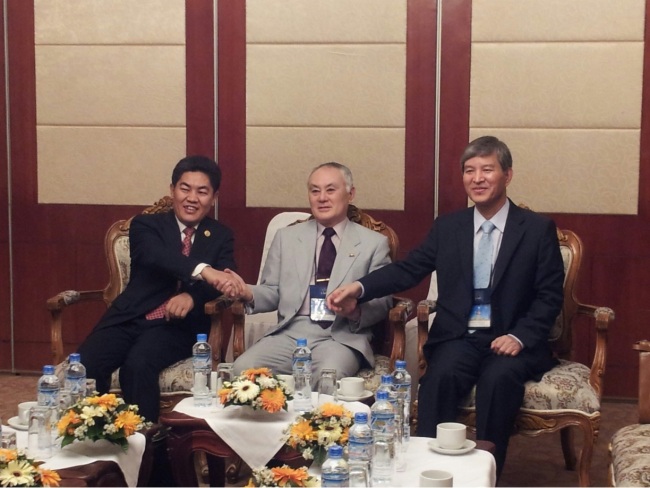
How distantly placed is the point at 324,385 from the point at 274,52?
247 centimetres

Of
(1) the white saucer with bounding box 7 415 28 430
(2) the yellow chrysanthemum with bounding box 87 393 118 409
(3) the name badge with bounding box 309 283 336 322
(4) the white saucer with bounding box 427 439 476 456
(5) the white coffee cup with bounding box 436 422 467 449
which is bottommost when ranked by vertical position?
(4) the white saucer with bounding box 427 439 476 456

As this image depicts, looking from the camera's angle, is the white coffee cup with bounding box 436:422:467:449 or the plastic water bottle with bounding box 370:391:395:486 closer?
the plastic water bottle with bounding box 370:391:395:486

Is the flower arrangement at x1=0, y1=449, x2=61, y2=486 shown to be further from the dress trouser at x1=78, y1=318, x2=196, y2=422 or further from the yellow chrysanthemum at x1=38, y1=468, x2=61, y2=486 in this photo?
the dress trouser at x1=78, y1=318, x2=196, y2=422

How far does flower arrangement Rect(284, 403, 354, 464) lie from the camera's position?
280 centimetres

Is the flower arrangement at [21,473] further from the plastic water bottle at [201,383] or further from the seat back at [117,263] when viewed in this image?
the seat back at [117,263]

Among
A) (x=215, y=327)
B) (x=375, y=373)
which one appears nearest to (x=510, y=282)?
(x=375, y=373)

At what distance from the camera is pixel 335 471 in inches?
97.6

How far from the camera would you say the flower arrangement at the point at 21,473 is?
→ 239 cm

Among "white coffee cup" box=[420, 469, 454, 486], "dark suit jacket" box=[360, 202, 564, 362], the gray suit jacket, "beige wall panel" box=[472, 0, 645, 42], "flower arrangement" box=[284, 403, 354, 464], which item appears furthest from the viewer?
"beige wall panel" box=[472, 0, 645, 42]

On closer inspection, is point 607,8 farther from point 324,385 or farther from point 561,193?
point 324,385

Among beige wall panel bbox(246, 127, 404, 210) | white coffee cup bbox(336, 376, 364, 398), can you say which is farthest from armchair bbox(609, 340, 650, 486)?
beige wall panel bbox(246, 127, 404, 210)

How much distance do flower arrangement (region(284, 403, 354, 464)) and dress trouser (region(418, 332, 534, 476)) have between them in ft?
3.10

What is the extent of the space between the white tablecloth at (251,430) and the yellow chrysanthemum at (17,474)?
0.89 m

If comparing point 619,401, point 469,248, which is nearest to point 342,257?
point 469,248
